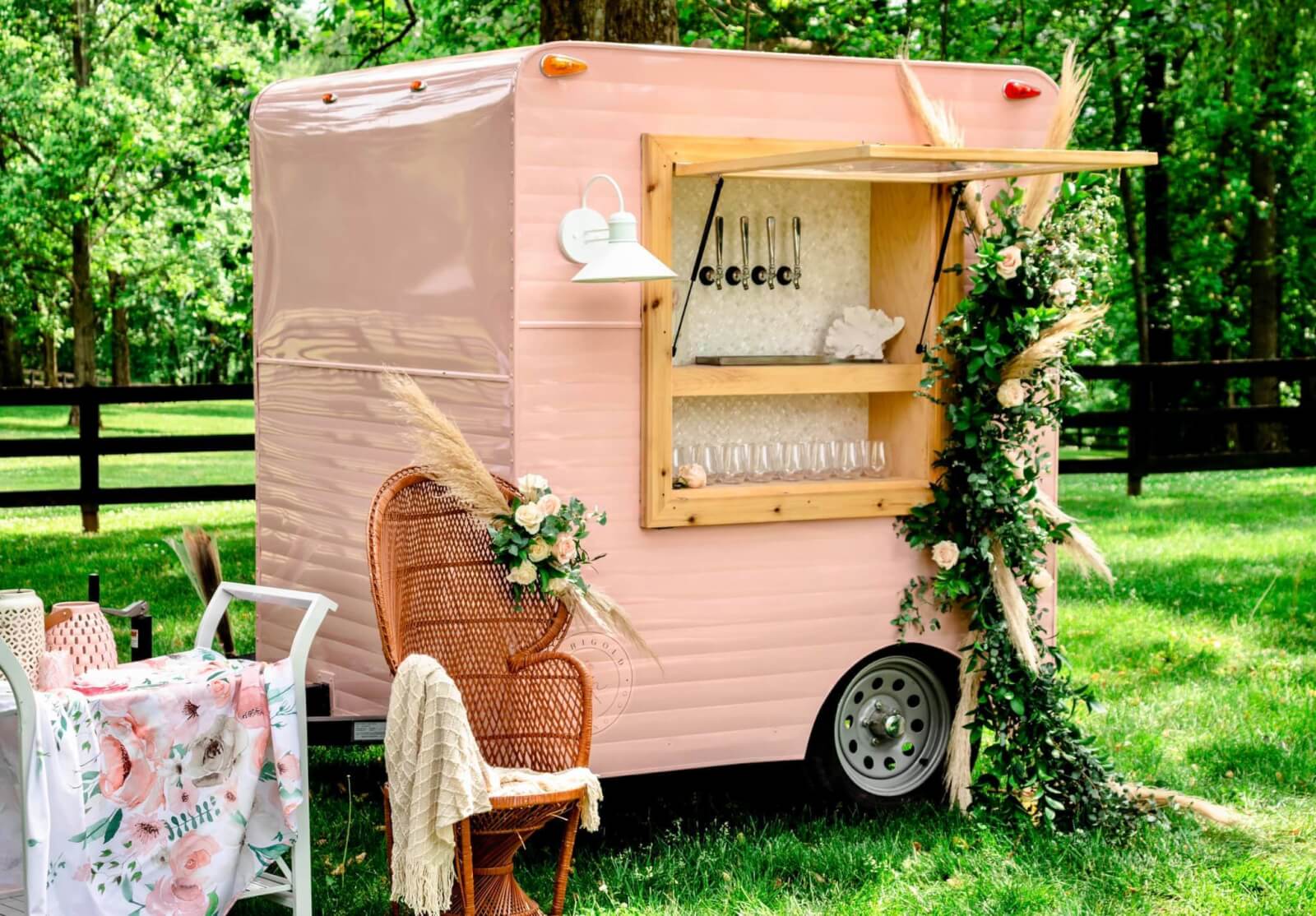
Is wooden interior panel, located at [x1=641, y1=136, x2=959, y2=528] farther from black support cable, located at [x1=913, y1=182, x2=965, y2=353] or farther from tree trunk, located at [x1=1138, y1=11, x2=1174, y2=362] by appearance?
tree trunk, located at [x1=1138, y1=11, x2=1174, y2=362]

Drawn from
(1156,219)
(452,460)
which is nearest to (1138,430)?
(1156,219)

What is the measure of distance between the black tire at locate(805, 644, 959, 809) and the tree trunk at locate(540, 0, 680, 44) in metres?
3.38

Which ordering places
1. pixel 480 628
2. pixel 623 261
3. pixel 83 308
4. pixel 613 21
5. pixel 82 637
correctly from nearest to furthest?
pixel 82 637 < pixel 623 261 < pixel 480 628 < pixel 613 21 < pixel 83 308

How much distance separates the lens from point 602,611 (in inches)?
187

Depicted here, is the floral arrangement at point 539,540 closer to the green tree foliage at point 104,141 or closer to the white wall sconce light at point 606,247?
A: the white wall sconce light at point 606,247

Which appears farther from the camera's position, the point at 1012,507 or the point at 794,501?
the point at 1012,507

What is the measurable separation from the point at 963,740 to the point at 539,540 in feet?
5.97

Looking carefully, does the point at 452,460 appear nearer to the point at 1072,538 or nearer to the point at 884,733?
the point at 884,733

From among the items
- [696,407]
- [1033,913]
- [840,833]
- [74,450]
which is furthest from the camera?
[74,450]

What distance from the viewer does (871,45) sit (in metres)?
10.6

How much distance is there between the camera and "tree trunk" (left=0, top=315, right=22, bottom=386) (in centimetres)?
2948

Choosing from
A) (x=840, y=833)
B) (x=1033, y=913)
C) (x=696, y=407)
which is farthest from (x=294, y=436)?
(x=1033, y=913)

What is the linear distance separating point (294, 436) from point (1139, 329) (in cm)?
1485

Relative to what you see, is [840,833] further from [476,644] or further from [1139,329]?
[1139,329]
